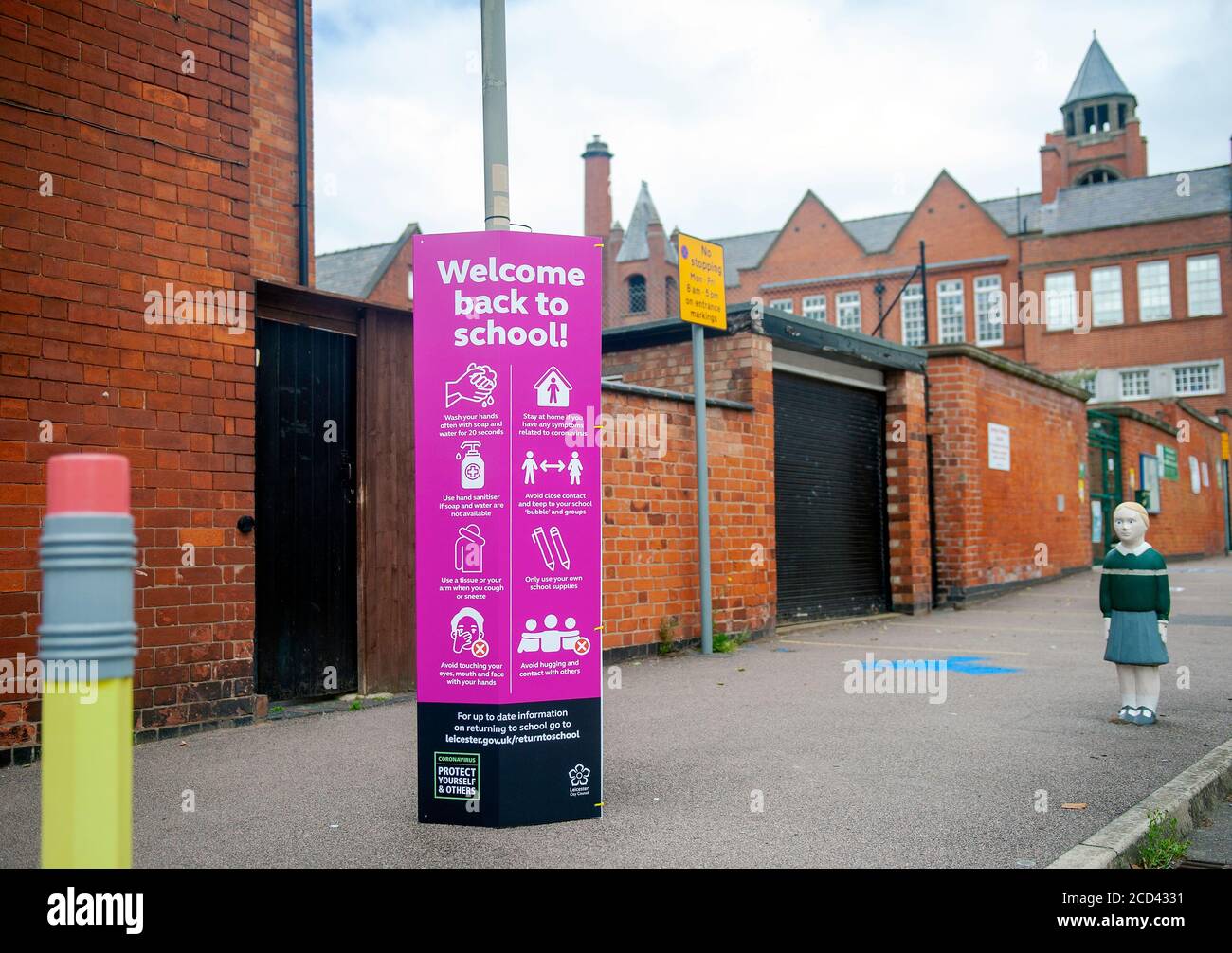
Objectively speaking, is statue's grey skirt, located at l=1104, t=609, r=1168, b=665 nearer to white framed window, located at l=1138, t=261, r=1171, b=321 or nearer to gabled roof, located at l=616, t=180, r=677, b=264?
white framed window, located at l=1138, t=261, r=1171, b=321

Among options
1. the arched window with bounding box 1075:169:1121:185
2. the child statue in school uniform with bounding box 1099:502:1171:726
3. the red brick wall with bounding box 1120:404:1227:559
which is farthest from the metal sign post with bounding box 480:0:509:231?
the arched window with bounding box 1075:169:1121:185

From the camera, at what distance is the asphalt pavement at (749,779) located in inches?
165

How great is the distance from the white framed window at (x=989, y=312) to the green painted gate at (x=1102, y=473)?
71.9ft

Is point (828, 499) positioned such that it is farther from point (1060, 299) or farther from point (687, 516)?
point (1060, 299)

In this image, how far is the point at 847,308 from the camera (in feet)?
159

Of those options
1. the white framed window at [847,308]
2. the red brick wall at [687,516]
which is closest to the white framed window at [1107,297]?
the white framed window at [847,308]

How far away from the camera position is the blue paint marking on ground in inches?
360

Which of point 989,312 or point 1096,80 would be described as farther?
point 1096,80

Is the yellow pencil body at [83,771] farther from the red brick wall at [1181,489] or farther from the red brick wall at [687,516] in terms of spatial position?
the red brick wall at [1181,489]

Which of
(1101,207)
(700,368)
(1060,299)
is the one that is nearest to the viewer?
(700,368)

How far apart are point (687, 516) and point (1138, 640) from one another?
4903 millimetres

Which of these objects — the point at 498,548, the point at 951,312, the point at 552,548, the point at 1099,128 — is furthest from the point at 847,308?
the point at 498,548

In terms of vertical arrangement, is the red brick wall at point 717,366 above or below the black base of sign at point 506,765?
above
